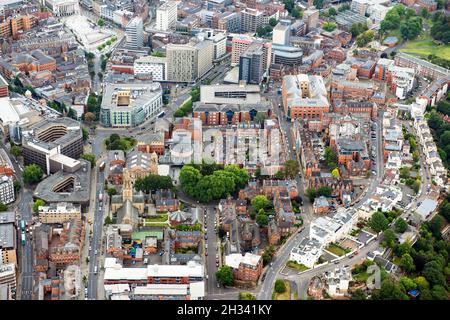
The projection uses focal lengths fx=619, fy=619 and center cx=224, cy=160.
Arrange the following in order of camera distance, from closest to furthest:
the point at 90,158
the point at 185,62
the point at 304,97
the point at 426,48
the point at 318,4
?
the point at 90,158 → the point at 304,97 → the point at 185,62 → the point at 426,48 → the point at 318,4

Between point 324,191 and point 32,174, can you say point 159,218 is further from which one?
point 324,191

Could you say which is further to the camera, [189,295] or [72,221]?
[72,221]

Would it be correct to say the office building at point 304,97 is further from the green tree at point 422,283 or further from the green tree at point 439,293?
the green tree at point 439,293

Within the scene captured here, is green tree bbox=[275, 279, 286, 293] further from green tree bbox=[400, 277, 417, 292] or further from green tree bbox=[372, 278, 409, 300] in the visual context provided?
green tree bbox=[400, 277, 417, 292]

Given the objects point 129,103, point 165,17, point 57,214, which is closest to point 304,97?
point 129,103

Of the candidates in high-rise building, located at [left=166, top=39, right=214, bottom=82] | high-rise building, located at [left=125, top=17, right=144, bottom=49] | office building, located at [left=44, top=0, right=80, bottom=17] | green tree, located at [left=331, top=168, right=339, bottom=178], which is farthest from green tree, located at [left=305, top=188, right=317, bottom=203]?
office building, located at [left=44, top=0, right=80, bottom=17]
